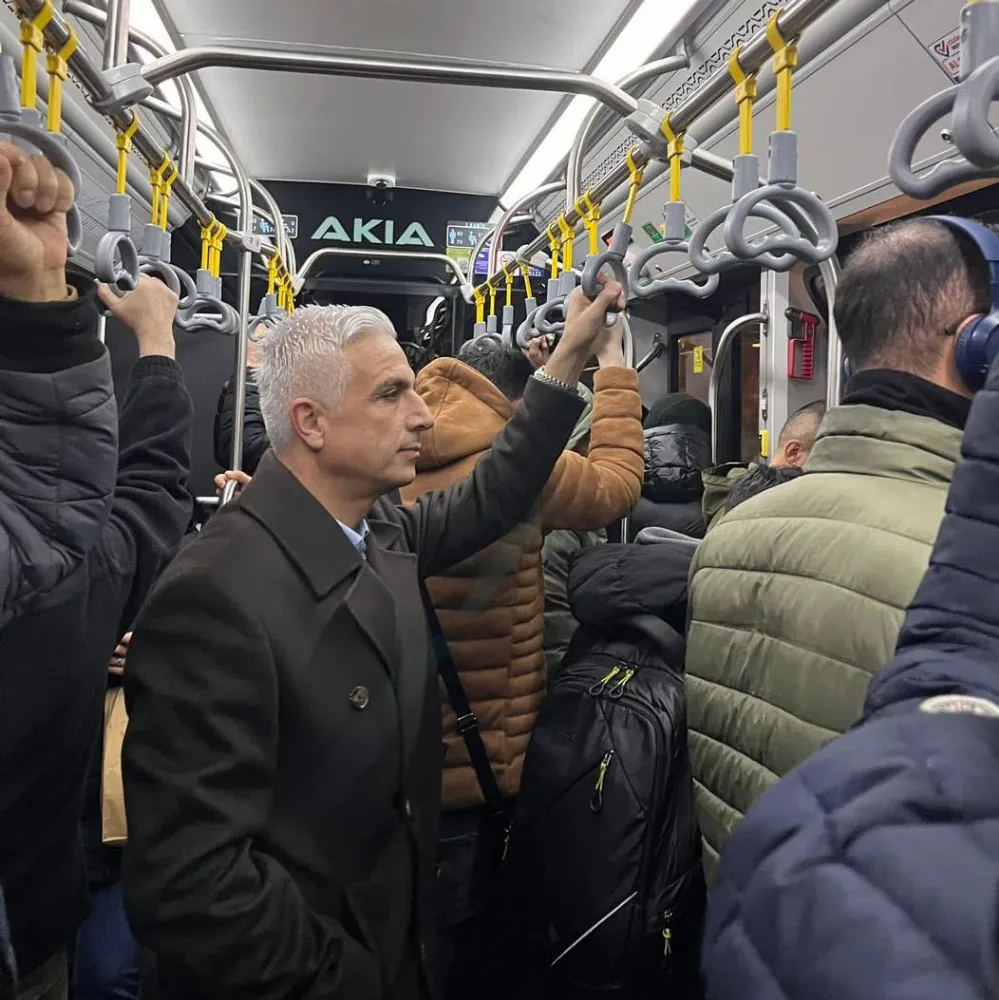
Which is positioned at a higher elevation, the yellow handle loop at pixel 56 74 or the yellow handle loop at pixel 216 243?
the yellow handle loop at pixel 216 243

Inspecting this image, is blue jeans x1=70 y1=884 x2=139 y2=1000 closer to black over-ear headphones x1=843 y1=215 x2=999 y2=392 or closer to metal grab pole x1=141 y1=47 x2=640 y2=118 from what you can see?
metal grab pole x1=141 y1=47 x2=640 y2=118

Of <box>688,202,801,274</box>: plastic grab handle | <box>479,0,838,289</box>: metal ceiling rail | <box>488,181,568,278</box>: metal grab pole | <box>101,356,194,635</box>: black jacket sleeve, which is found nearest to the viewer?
<box>479,0,838,289</box>: metal ceiling rail

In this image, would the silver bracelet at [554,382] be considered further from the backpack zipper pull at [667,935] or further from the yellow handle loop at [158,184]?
the backpack zipper pull at [667,935]

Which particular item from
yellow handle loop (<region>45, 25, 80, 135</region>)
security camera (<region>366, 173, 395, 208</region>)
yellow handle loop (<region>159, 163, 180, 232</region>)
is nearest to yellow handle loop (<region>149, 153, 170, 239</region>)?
yellow handle loop (<region>159, 163, 180, 232</region>)

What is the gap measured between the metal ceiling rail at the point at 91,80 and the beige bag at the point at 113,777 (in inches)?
43.9

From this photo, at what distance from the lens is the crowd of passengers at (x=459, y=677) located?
0.46m

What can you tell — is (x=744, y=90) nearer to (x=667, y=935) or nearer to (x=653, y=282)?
(x=653, y=282)

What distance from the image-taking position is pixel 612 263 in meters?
1.86

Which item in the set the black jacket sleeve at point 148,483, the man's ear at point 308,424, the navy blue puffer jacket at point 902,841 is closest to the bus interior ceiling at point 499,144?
the black jacket sleeve at point 148,483

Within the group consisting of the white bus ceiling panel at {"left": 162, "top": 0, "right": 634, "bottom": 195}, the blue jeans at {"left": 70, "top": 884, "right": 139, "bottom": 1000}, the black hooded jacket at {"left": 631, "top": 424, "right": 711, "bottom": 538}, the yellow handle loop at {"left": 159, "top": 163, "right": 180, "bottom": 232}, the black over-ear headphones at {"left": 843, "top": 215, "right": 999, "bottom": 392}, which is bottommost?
the blue jeans at {"left": 70, "top": 884, "right": 139, "bottom": 1000}

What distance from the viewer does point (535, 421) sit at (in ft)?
5.84

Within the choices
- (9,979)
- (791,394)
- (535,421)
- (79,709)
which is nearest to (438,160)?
(791,394)

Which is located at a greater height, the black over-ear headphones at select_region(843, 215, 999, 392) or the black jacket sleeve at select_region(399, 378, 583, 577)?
the black over-ear headphones at select_region(843, 215, 999, 392)

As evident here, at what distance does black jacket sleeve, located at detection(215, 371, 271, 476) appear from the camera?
11.4 ft
